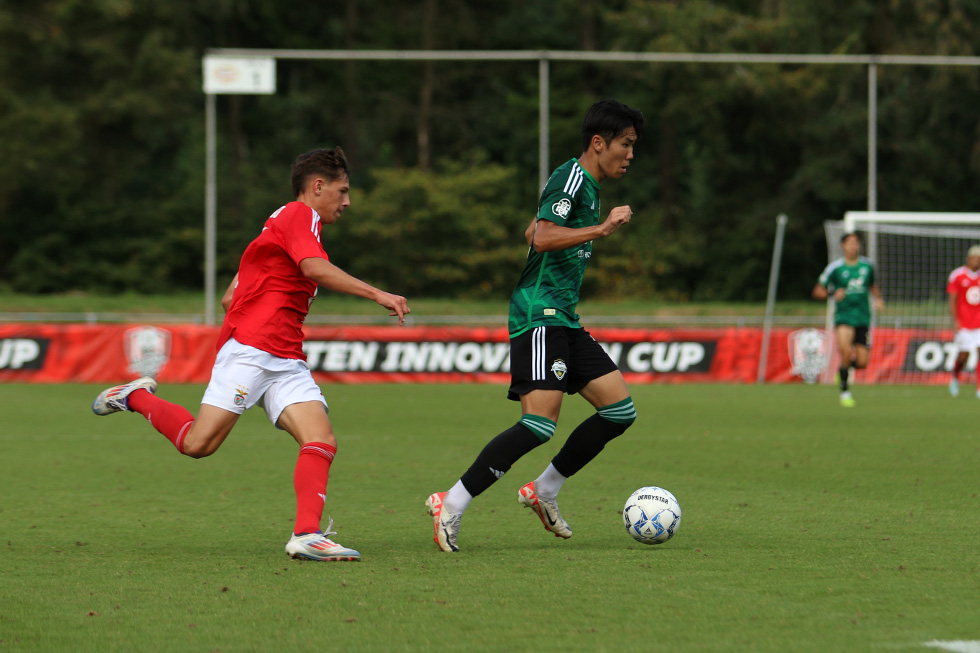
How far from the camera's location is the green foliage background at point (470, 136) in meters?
38.8

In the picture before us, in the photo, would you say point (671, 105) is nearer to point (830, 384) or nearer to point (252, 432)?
point (830, 384)

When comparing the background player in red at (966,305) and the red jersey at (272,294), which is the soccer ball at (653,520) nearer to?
the red jersey at (272,294)

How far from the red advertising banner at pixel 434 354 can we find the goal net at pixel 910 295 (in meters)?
0.03

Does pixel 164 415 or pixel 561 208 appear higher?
pixel 561 208

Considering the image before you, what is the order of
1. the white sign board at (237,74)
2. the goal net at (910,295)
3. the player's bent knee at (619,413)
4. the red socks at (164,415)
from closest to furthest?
the red socks at (164,415), the player's bent knee at (619,413), the goal net at (910,295), the white sign board at (237,74)

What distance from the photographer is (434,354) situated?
21766 mm

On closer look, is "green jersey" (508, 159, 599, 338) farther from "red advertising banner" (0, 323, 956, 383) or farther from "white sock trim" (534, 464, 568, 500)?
"red advertising banner" (0, 323, 956, 383)

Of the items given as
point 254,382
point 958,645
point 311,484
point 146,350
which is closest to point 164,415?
point 254,382

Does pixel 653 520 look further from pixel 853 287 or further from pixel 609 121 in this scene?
pixel 853 287

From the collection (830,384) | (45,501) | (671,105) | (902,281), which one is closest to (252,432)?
(45,501)

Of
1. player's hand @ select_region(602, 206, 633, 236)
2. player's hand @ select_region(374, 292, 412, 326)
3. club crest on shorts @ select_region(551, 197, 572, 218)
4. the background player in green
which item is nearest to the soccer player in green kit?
club crest on shorts @ select_region(551, 197, 572, 218)

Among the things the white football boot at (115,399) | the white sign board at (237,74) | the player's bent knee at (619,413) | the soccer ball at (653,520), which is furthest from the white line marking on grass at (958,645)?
the white sign board at (237,74)

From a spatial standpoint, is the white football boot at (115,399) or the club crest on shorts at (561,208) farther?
the white football boot at (115,399)

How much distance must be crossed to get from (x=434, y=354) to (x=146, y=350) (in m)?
4.88
